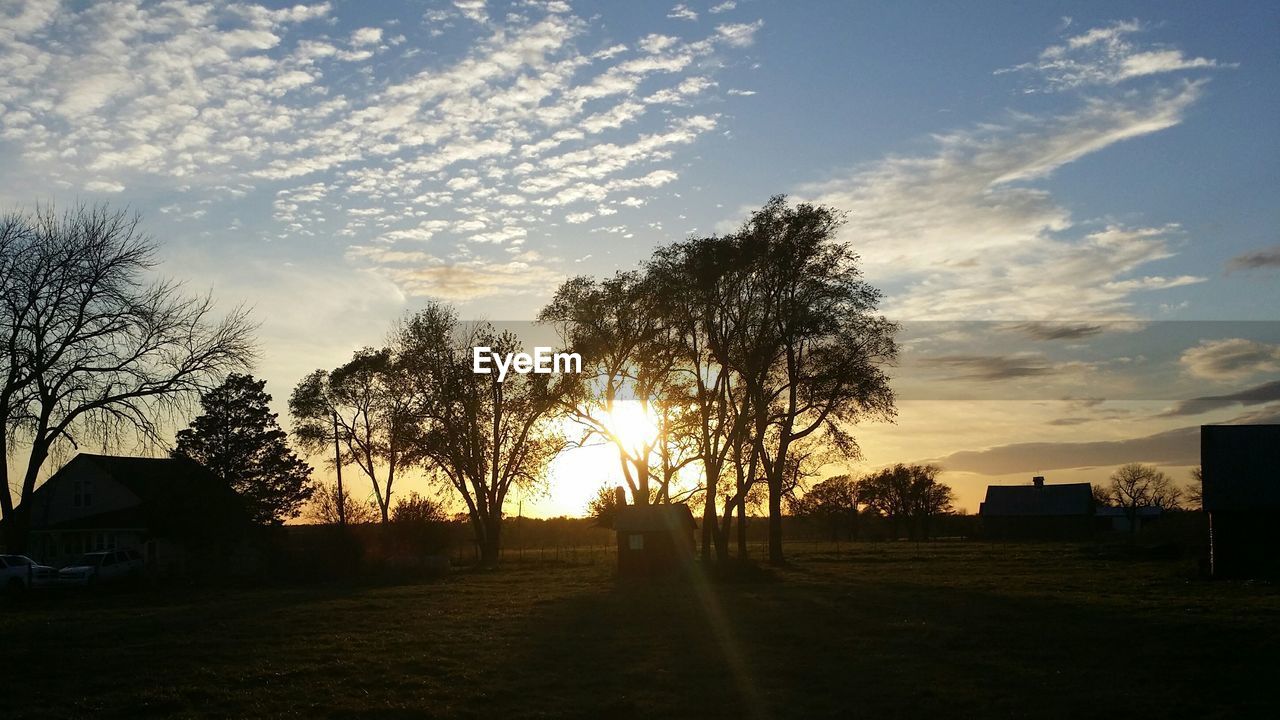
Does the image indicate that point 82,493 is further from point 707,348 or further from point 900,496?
point 900,496

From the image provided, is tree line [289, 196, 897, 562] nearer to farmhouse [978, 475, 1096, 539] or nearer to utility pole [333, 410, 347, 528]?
utility pole [333, 410, 347, 528]

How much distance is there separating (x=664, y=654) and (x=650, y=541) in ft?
89.5

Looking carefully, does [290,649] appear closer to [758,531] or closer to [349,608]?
[349,608]

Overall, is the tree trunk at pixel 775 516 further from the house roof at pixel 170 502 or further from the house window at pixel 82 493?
the house window at pixel 82 493

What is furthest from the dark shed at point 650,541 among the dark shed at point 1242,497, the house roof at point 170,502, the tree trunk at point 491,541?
the house roof at point 170,502

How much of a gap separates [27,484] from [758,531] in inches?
3849

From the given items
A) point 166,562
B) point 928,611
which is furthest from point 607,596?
point 166,562

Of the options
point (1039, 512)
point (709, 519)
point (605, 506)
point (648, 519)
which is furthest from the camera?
point (1039, 512)

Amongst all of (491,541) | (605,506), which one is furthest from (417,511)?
(605,506)

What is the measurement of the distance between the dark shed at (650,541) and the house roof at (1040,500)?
81489 mm

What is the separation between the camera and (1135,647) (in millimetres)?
22016

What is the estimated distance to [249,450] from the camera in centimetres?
6738

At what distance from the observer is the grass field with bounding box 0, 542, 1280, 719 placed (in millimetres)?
16688

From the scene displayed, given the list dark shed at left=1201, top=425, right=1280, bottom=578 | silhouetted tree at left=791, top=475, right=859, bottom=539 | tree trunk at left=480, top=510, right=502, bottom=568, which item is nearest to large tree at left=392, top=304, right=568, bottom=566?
tree trunk at left=480, top=510, right=502, bottom=568
